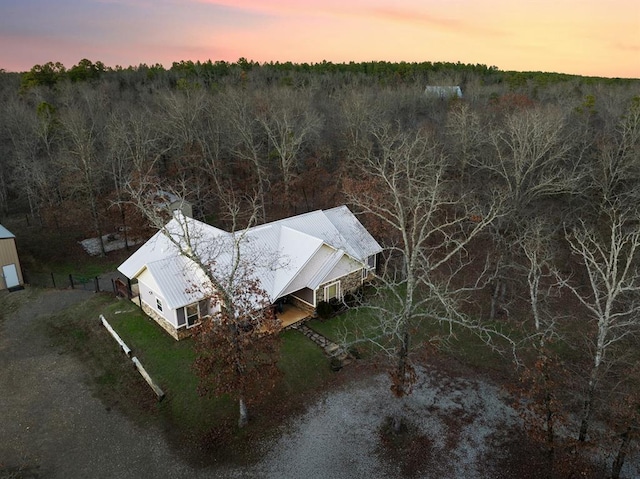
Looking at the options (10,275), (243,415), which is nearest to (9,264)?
(10,275)

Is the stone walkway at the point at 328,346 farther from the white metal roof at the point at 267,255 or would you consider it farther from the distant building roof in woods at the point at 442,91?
the distant building roof in woods at the point at 442,91

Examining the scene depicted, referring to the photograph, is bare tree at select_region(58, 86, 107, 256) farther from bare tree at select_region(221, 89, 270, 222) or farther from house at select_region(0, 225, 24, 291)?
bare tree at select_region(221, 89, 270, 222)

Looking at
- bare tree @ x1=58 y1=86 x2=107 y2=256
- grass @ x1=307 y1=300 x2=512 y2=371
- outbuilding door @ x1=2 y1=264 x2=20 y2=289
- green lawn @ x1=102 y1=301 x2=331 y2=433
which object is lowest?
green lawn @ x1=102 y1=301 x2=331 y2=433

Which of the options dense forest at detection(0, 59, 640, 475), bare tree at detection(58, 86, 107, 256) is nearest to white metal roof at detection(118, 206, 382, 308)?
dense forest at detection(0, 59, 640, 475)

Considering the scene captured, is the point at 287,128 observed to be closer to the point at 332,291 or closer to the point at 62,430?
the point at 332,291

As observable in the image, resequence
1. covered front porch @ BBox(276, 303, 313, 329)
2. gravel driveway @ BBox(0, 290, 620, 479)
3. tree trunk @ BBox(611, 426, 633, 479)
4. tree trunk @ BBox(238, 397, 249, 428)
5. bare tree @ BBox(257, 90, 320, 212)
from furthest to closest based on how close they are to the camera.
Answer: bare tree @ BBox(257, 90, 320, 212) → covered front porch @ BBox(276, 303, 313, 329) → tree trunk @ BBox(238, 397, 249, 428) → gravel driveway @ BBox(0, 290, 620, 479) → tree trunk @ BBox(611, 426, 633, 479)

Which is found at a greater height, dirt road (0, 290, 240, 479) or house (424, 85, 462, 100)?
house (424, 85, 462, 100)

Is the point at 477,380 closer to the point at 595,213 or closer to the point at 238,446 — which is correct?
the point at 238,446
